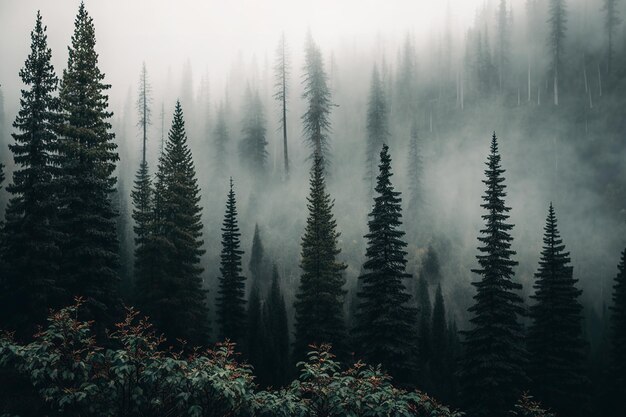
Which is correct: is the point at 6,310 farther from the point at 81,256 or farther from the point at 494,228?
the point at 494,228

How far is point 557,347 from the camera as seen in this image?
28156 mm

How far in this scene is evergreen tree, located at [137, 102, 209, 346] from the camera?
96.9 ft

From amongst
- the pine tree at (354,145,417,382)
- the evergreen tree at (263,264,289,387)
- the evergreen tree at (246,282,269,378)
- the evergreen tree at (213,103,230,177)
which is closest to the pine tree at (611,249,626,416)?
the pine tree at (354,145,417,382)

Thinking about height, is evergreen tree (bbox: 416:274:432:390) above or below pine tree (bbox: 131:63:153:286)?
below

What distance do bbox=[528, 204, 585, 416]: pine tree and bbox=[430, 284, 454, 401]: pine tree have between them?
15.2 metres

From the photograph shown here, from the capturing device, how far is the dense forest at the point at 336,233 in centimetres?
823

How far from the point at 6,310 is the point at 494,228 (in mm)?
28814

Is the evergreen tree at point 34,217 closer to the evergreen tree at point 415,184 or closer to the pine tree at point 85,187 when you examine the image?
the pine tree at point 85,187

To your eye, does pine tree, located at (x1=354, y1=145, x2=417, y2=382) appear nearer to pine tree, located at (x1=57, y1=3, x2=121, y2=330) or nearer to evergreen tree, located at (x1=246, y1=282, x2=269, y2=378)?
evergreen tree, located at (x1=246, y1=282, x2=269, y2=378)

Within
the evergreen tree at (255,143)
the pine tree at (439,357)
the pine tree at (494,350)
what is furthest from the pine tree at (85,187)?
the evergreen tree at (255,143)

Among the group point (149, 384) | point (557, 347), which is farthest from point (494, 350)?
point (149, 384)

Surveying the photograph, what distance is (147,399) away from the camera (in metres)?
6.86

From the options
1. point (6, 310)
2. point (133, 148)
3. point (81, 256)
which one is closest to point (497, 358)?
point (81, 256)

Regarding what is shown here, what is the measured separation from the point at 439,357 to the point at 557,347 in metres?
17.6
